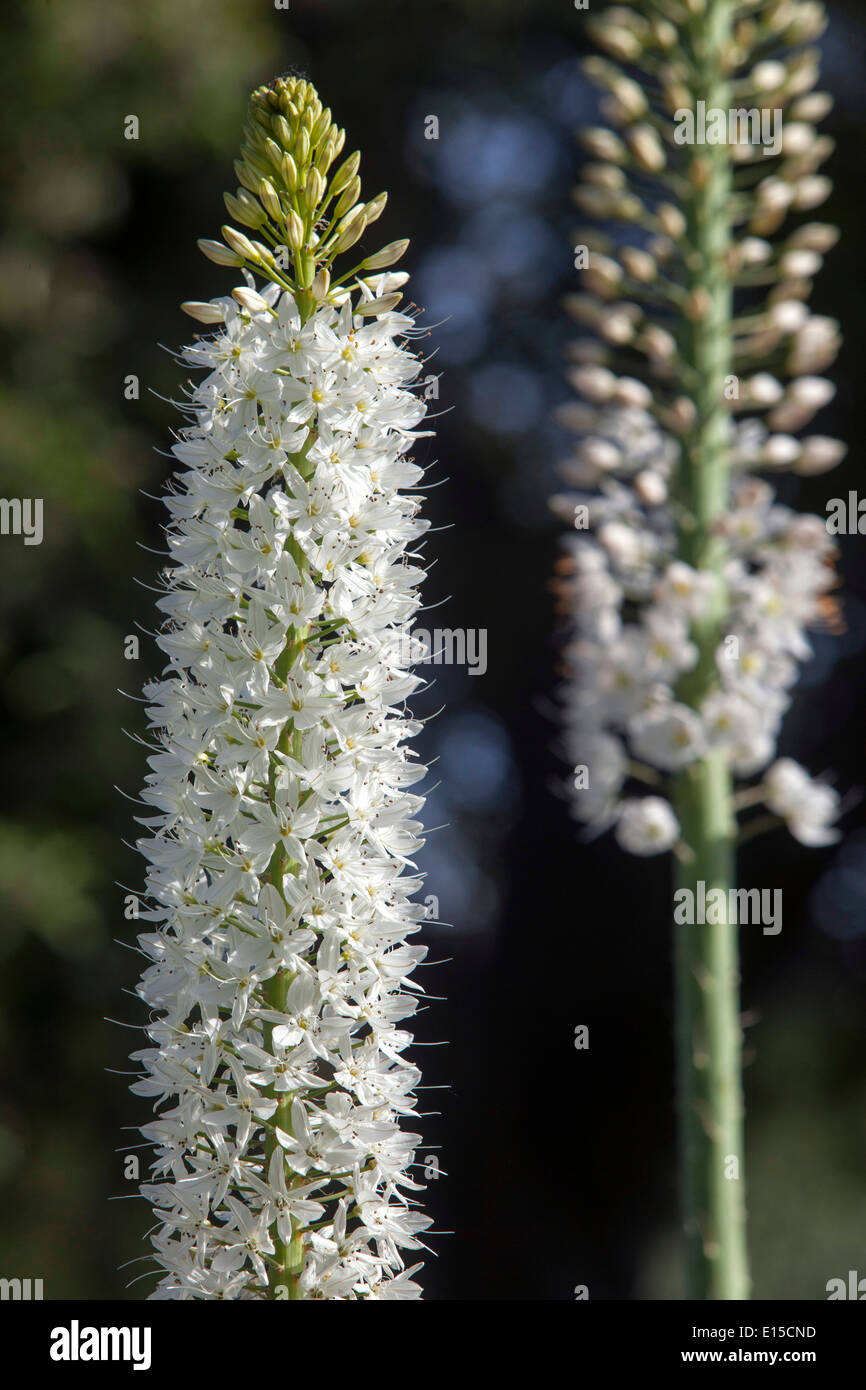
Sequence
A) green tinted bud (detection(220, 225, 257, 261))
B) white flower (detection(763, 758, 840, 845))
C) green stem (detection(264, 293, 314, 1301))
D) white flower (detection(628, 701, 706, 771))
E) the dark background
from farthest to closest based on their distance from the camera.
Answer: the dark background < white flower (detection(763, 758, 840, 845)) < white flower (detection(628, 701, 706, 771)) < green tinted bud (detection(220, 225, 257, 261)) < green stem (detection(264, 293, 314, 1301))

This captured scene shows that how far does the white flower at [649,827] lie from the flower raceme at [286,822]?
3.94ft

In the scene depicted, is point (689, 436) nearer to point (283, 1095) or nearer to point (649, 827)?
point (649, 827)

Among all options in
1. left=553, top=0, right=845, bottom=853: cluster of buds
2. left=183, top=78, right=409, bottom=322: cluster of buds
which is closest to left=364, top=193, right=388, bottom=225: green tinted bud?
left=183, top=78, right=409, bottom=322: cluster of buds

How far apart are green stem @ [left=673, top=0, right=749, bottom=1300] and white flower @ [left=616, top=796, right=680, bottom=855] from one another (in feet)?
0.16

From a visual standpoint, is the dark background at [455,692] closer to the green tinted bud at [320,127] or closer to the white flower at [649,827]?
the white flower at [649,827]

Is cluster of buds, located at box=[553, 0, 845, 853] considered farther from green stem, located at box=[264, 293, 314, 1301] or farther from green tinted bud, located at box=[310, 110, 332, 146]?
green stem, located at box=[264, 293, 314, 1301]

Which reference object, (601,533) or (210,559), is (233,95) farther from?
(210,559)

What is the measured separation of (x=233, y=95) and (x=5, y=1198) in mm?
6052

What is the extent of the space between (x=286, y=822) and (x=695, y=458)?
1783 millimetres

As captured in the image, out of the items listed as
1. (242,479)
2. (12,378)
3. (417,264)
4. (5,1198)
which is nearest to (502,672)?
(417,264)

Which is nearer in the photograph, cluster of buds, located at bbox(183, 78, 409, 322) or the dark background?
cluster of buds, located at bbox(183, 78, 409, 322)

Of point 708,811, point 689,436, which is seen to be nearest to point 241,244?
point 689,436

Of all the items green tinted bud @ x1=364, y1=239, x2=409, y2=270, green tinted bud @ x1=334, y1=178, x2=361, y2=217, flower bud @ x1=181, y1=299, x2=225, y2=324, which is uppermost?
green tinted bud @ x1=334, y1=178, x2=361, y2=217

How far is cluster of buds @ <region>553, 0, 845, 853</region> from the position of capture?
A: 10.1 feet
